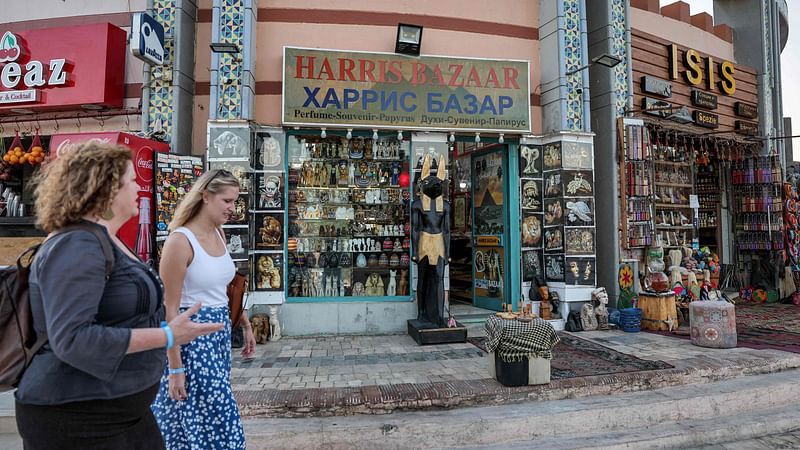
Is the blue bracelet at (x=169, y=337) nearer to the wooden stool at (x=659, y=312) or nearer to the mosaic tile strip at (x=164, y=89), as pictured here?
the mosaic tile strip at (x=164, y=89)

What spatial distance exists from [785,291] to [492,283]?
263 inches

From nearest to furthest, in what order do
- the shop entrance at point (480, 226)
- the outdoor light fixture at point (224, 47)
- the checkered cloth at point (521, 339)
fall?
the checkered cloth at point (521, 339) < the outdoor light fixture at point (224, 47) < the shop entrance at point (480, 226)

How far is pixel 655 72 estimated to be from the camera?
855cm

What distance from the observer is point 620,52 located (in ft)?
25.7

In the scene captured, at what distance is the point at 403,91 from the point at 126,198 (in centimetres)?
564

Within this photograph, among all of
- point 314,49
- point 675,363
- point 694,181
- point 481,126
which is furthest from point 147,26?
point 694,181

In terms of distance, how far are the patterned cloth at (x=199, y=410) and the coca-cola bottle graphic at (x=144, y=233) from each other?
4.34 m

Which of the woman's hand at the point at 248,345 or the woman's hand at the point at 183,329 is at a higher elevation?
the woman's hand at the point at 183,329

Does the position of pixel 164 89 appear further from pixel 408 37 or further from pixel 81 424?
pixel 81 424

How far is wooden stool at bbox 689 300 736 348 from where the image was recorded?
226 inches

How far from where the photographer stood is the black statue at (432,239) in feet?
20.7

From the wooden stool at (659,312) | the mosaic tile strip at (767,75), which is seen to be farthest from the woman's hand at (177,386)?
the mosaic tile strip at (767,75)

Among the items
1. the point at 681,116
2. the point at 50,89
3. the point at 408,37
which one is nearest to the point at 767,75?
the point at 681,116

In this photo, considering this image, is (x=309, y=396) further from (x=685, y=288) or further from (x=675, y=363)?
(x=685, y=288)
